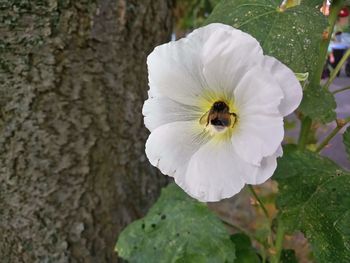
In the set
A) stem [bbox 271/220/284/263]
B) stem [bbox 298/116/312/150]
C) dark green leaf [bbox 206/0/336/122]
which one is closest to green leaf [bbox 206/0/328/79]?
dark green leaf [bbox 206/0/336/122]

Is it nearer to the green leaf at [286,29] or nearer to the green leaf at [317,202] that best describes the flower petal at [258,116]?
the green leaf at [286,29]

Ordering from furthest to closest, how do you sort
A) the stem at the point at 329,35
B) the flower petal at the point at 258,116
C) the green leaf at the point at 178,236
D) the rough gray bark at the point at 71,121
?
the rough gray bark at the point at 71,121 < the green leaf at the point at 178,236 < the stem at the point at 329,35 < the flower petal at the point at 258,116

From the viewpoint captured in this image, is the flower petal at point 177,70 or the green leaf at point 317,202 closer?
the flower petal at point 177,70

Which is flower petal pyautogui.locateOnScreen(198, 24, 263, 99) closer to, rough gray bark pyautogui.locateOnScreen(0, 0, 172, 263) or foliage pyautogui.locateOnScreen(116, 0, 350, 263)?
foliage pyautogui.locateOnScreen(116, 0, 350, 263)

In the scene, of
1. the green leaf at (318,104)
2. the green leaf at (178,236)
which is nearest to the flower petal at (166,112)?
the green leaf at (318,104)

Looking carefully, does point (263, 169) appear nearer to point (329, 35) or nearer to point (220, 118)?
point (220, 118)

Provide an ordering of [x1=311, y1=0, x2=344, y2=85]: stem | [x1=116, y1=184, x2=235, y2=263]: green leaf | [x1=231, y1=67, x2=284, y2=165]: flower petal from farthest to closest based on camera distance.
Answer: [x1=116, y1=184, x2=235, y2=263]: green leaf < [x1=311, y1=0, x2=344, y2=85]: stem < [x1=231, y1=67, x2=284, y2=165]: flower petal

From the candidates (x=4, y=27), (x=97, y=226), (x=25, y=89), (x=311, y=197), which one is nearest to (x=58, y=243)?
(x=97, y=226)

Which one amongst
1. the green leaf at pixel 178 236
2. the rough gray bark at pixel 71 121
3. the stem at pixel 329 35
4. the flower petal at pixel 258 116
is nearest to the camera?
the flower petal at pixel 258 116
